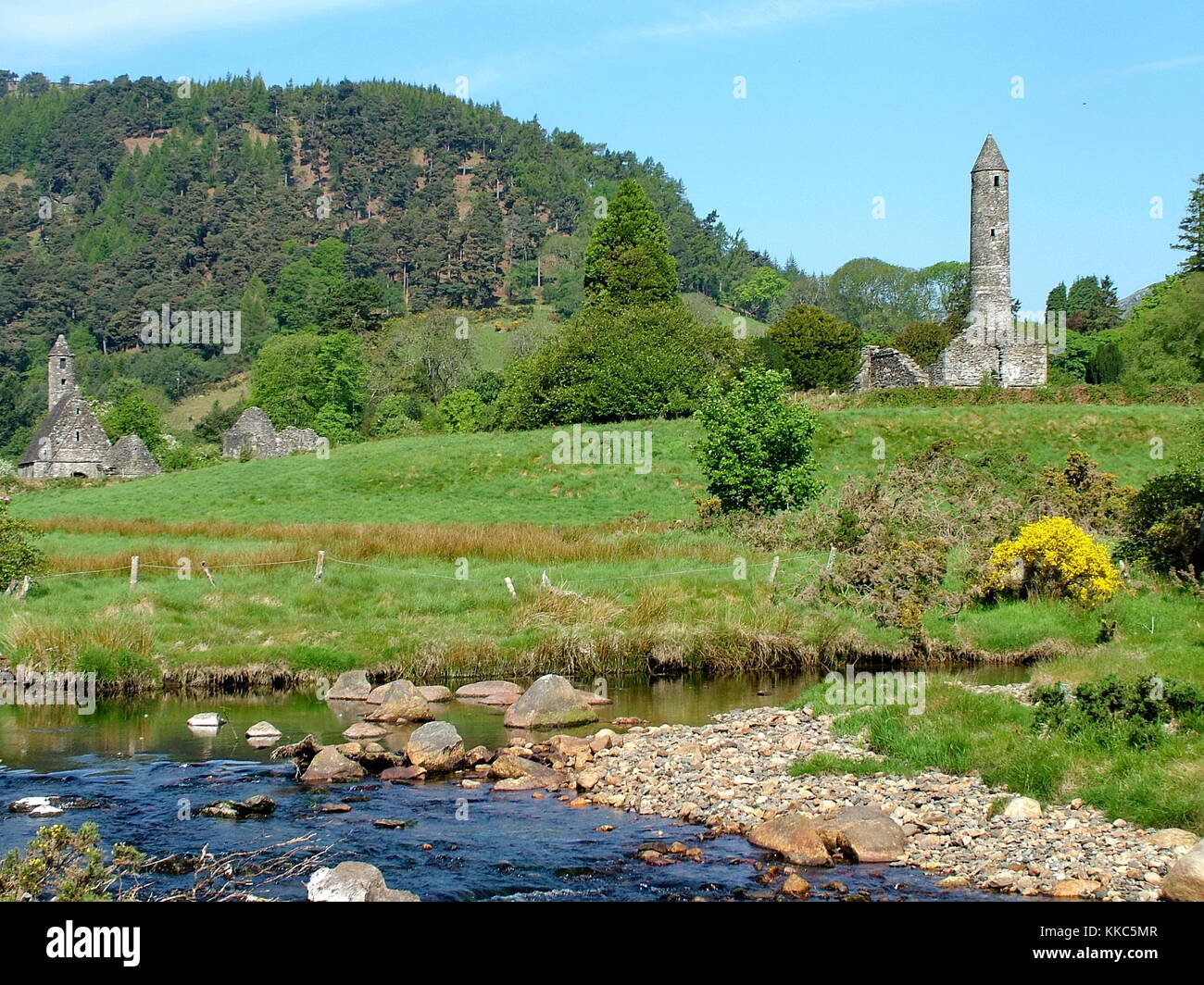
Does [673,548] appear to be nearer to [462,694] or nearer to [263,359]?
[462,694]

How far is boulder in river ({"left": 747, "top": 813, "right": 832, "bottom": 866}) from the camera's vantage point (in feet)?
42.0

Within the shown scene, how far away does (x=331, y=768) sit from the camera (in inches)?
655

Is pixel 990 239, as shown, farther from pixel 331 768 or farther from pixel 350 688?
pixel 331 768

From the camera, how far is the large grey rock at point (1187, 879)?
10.4 m

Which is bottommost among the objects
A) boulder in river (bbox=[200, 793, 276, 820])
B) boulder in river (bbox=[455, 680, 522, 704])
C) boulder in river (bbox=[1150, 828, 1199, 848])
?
boulder in river (bbox=[455, 680, 522, 704])

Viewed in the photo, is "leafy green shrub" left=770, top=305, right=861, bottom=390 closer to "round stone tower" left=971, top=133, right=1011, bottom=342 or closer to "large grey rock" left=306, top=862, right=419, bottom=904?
"round stone tower" left=971, top=133, right=1011, bottom=342

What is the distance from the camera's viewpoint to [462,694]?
2261 centimetres

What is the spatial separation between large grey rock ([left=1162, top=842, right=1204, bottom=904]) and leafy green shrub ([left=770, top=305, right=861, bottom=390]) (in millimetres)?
80789

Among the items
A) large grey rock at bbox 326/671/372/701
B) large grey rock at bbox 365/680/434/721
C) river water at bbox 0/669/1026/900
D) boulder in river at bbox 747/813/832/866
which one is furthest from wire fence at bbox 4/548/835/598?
boulder in river at bbox 747/813/832/866

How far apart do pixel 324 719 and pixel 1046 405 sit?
48.8 m

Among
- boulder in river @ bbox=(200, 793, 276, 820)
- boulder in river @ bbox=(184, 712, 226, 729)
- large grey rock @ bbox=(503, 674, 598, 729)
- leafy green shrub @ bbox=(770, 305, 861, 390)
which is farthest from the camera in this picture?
leafy green shrub @ bbox=(770, 305, 861, 390)

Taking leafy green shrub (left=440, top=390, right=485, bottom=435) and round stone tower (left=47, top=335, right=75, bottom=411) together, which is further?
round stone tower (left=47, top=335, right=75, bottom=411)

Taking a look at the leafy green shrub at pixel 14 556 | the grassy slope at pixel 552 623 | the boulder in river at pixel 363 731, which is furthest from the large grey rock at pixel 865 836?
the leafy green shrub at pixel 14 556
